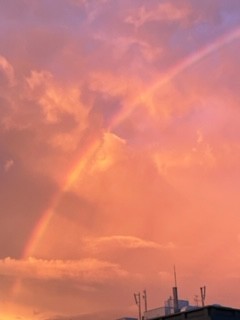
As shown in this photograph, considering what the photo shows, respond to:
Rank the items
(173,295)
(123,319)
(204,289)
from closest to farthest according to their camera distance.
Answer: (123,319) → (173,295) → (204,289)

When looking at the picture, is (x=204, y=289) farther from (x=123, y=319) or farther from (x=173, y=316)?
(x=173, y=316)

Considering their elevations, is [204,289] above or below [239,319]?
above

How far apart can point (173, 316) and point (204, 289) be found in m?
33.8

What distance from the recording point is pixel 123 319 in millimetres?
72500

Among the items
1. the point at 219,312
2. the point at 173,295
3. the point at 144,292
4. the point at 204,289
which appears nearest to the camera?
the point at 219,312

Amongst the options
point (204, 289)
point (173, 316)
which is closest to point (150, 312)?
point (204, 289)

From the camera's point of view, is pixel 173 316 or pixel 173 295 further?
pixel 173 295

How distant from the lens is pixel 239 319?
5119cm

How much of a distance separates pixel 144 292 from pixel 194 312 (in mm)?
43003

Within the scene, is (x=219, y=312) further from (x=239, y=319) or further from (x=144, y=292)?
(x=144, y=292)

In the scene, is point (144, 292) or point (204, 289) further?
point (144, 292)

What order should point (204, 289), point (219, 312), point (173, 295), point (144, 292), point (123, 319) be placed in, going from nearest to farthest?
point (219, 312)
point (123, 319)
point (173, 295)
point (204, 289)
point (144, 292)

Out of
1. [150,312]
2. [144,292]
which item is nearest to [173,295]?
[150,312]

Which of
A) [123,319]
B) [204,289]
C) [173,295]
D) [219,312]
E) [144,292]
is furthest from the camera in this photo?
[144,292]
